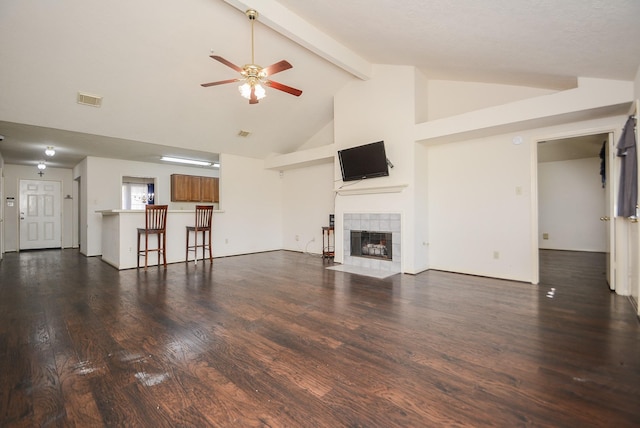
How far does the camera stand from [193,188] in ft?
26.6

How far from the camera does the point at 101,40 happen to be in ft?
10.9

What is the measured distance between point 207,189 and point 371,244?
5.57 meters

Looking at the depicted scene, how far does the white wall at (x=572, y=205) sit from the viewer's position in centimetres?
661

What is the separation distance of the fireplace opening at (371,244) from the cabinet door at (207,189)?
510 cm

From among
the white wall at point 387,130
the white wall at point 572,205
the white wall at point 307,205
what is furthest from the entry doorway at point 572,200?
the white wall at point 307,205

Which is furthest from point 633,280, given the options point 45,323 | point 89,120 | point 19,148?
point 19,148

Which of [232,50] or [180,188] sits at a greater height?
[232,50]

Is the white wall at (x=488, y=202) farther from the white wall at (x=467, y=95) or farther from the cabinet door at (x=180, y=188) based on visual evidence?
the cabinet door at (x=180, y=188)

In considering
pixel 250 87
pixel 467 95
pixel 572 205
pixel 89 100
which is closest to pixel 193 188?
pixel 89 100

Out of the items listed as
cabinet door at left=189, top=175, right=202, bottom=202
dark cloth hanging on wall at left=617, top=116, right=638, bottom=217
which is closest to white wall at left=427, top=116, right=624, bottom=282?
dark cloth hanging on wall at left=617, top=116, right=638, bottom=217

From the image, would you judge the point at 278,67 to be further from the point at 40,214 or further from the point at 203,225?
the point at 40,214

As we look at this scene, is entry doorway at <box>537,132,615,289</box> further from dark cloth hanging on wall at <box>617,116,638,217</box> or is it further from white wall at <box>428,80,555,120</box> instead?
dark cloth hanging on wall at <box>617,116,638,217</box>

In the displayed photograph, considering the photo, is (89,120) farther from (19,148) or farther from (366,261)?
(366,261)

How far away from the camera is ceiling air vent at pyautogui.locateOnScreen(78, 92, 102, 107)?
3.97m
